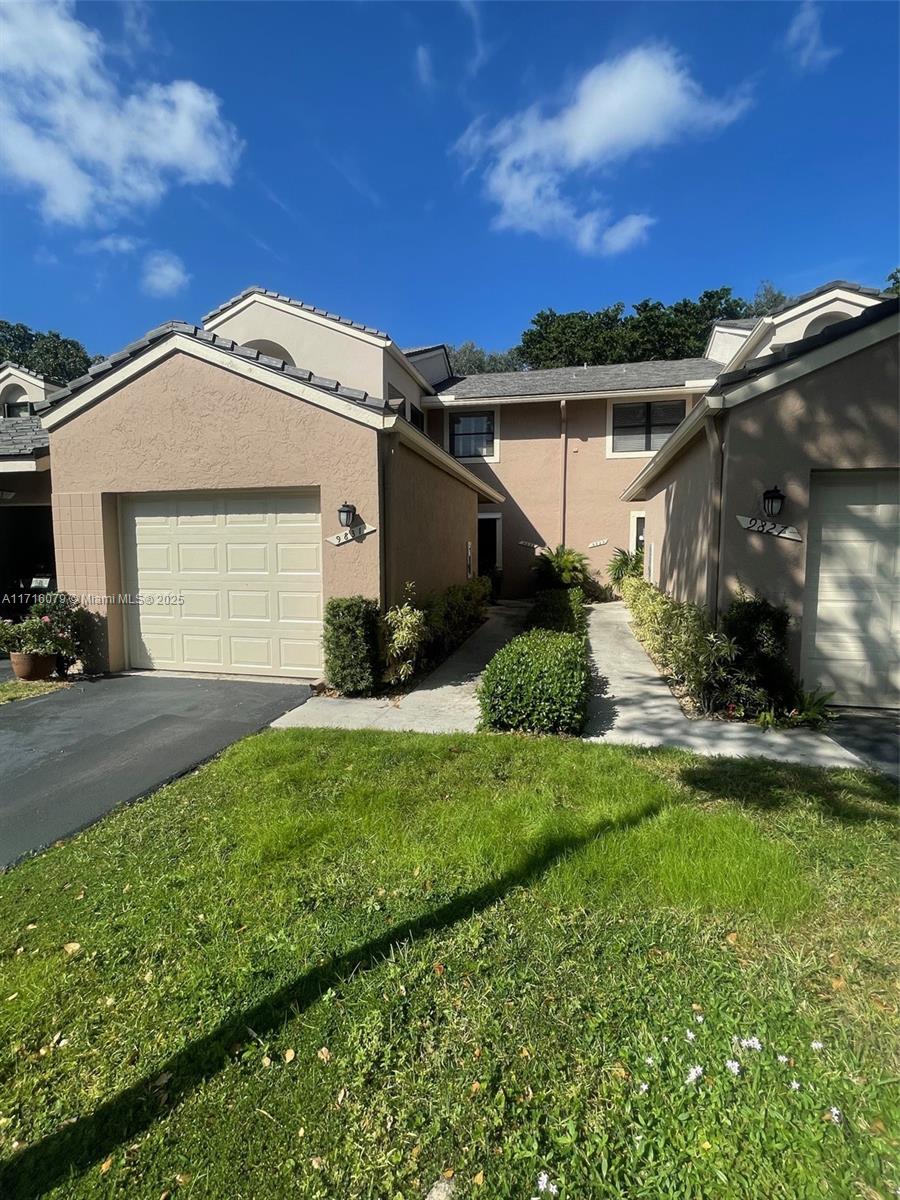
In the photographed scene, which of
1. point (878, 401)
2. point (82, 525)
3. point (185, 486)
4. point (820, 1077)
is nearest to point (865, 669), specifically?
point (878, 401)

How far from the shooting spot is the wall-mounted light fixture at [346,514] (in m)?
7.12

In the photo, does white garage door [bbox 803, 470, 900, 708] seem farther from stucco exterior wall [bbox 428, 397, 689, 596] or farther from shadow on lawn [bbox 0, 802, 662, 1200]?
stucco exterior wall [bbox 428, 397, 689, 596]

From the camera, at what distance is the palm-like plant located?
55.9ft

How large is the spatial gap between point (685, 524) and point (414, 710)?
5503 millimetres

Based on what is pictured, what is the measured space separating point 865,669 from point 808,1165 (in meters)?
6.00

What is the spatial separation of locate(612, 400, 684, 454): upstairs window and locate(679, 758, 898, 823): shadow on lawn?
13964 mm

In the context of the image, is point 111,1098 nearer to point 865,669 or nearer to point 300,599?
point 300,599

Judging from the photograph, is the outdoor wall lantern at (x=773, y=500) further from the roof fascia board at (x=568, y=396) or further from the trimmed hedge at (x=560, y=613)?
the roof fascia board at (x=568, y=396)

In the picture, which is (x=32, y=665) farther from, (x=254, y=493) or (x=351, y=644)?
(x=351, y=644)

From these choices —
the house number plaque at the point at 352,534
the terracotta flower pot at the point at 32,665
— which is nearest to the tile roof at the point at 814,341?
the house number plaque at the point at 352,534

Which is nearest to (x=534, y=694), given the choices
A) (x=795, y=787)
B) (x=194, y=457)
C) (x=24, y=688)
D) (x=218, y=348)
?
(x=795, y=787)

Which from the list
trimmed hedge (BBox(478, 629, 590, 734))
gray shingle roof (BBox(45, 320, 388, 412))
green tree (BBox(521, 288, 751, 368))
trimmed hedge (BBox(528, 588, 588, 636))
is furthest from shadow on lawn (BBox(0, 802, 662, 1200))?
green tree (BBox(521, 288, 751, 368))

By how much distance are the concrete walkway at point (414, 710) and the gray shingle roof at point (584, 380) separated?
11377 mm

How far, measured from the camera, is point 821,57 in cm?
623
